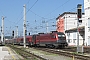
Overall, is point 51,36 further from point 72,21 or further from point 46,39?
point 72,21

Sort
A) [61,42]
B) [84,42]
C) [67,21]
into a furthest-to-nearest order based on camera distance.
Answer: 1. [67,21]
2. [84,42]
3. [61,42]

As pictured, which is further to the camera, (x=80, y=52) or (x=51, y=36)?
(x=51, y=36)

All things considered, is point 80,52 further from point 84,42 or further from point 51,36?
point 84,42

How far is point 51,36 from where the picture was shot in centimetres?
4859

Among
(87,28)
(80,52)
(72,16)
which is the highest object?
(72,16)

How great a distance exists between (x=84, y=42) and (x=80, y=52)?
152 ft

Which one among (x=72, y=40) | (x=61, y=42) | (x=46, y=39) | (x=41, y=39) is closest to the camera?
(x=61, y=42)

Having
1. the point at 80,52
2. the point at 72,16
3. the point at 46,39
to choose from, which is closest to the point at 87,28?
the point at 46,39

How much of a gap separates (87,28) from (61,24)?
35152mm

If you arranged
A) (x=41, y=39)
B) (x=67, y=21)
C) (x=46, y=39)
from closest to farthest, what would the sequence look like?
1. (x=46, y=39)
2. (x=41, y=39)
3. (x=67, y=21)

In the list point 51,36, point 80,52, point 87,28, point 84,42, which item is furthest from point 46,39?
point 84,42

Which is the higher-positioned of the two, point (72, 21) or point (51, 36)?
point (72, 21)

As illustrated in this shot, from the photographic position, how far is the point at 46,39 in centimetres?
5103

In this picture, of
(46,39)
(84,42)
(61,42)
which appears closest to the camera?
(61,42)
